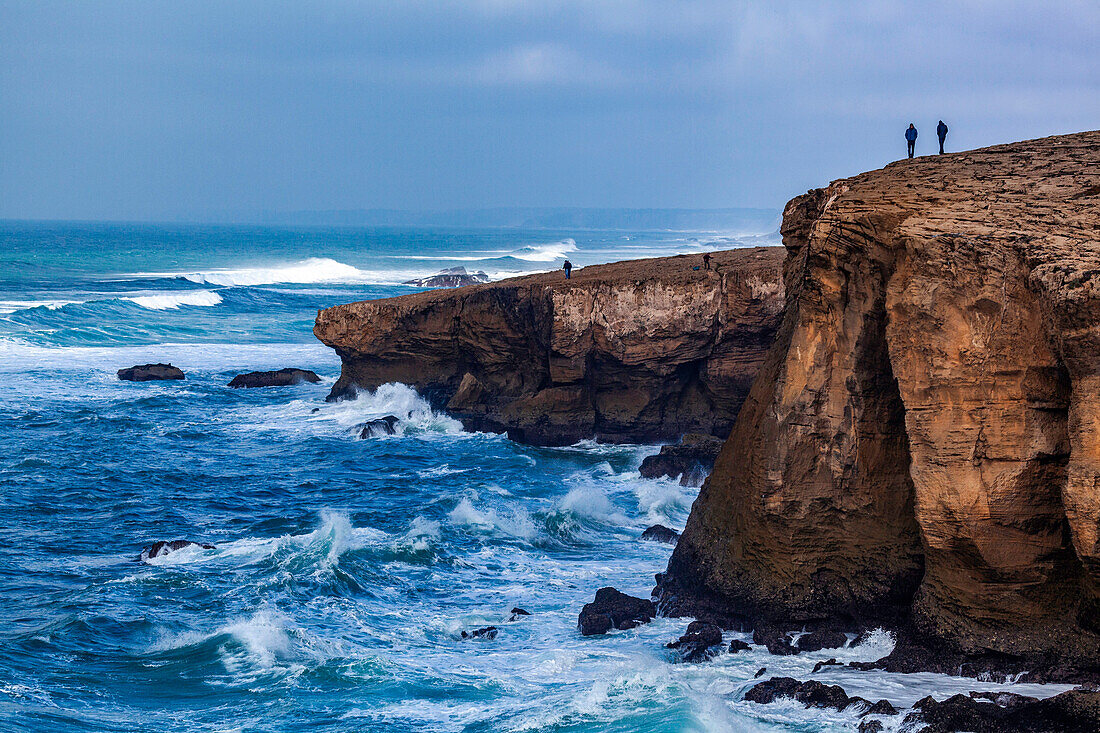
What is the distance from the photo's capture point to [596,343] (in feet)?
85.1

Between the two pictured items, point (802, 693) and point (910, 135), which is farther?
point (910, 135)

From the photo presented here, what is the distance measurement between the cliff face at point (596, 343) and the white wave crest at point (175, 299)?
115 ft

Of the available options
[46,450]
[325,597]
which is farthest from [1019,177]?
[46,450]

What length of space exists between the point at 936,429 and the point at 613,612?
5.54 m

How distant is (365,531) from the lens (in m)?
19.8

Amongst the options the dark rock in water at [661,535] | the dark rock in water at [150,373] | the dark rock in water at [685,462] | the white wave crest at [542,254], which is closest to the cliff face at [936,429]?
the dark rock in water at [661,535]

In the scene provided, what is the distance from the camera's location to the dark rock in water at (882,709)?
11.0m

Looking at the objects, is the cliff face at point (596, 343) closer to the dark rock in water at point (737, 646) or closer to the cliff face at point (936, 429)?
the cliff face at point (936, 429)

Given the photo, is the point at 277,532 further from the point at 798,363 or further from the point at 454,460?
the point at 798,363

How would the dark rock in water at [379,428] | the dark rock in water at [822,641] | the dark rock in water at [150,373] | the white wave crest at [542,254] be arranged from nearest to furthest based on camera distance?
the dark rock in water at [822,641] < the dark rock in water at [379,428] < the dark rock in water at [150,373] < the white wave crest at [542,254]

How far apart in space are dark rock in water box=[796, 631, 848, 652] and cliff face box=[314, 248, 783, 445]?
12209mm

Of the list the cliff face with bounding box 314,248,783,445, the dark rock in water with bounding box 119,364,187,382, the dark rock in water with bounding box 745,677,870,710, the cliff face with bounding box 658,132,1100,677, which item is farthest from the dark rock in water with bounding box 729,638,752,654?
the dark rock in water with bounding box 119,364,187,382

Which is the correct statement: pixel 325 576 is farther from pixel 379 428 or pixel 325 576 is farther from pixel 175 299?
pixel 175 299

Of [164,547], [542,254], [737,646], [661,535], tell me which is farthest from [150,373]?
[542,254]
